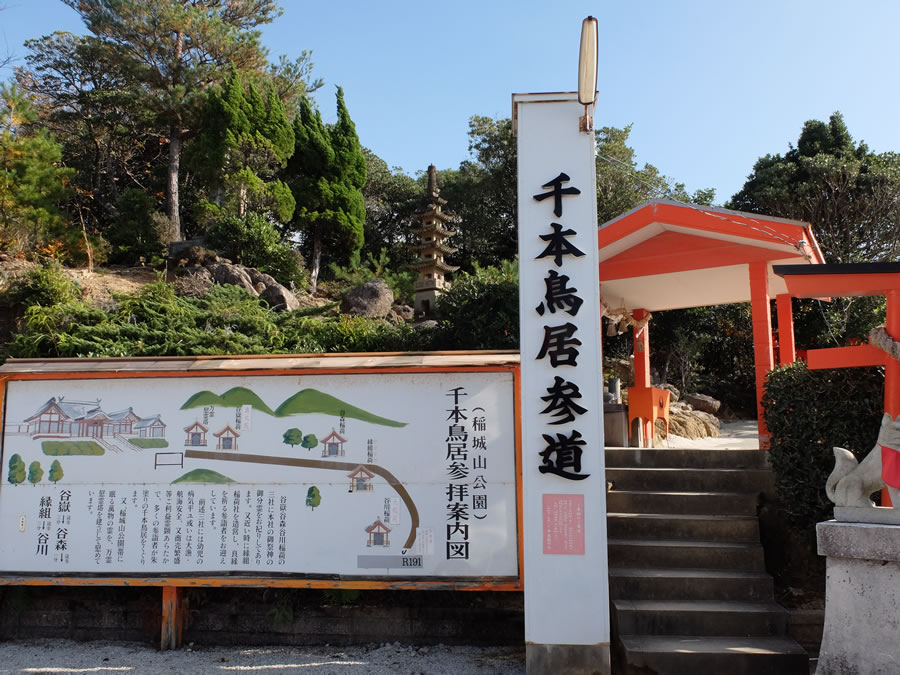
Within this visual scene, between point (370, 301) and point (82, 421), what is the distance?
1170 centimetres

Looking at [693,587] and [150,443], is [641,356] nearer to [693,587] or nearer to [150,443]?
[693,587]

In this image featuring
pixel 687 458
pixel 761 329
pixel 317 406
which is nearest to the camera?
pixel 317 406

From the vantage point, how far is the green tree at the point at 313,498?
493cm

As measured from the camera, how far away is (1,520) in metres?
5.06

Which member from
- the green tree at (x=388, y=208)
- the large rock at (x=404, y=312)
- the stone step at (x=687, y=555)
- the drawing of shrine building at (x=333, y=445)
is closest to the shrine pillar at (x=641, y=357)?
the stone step at (x=687, y=555)

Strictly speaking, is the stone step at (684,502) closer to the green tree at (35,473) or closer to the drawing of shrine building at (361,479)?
the drawing of shrine building at (361,479)

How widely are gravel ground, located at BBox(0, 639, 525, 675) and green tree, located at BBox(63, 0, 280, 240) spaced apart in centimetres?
1618

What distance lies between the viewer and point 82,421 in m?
5.13

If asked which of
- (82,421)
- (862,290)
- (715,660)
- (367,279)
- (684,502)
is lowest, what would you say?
(715,660)

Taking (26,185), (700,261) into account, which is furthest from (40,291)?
(700,261)

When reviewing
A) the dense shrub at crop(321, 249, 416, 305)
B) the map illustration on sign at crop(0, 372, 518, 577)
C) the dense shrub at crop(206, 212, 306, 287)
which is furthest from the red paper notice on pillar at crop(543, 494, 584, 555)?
the dense shrub at crop(321, 249, 416, 305)

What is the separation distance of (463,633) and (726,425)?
403 inches

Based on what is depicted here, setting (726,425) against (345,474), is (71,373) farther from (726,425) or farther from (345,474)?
(726,425)

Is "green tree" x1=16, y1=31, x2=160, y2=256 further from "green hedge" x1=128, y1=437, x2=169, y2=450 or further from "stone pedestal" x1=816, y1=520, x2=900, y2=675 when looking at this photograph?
"stone pedestal" x1=816, y1=520, x2=900, y2=675
